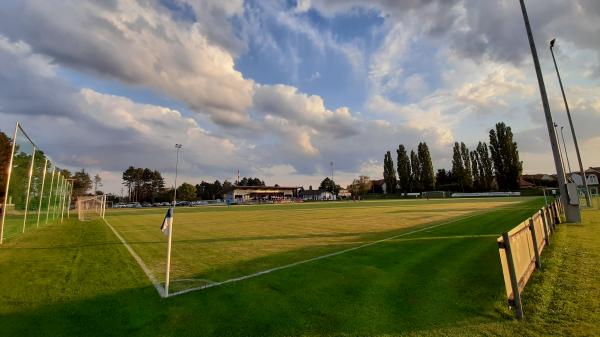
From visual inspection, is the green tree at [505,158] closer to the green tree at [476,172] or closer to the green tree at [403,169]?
the green tree at [476,172]

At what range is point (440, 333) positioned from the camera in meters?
4.29

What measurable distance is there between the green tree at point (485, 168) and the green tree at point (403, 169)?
72.2ft

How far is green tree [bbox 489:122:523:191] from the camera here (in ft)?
266

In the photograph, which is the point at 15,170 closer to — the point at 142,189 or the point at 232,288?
the point at 232,288

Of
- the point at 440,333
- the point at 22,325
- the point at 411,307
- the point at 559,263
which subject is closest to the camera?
the point at 440,333

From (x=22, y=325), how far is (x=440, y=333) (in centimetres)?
629

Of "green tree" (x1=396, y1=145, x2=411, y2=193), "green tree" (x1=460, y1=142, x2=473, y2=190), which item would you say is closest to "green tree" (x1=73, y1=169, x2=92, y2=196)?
"green tree" (x1=396, y1=145, x2=411, y2=193)

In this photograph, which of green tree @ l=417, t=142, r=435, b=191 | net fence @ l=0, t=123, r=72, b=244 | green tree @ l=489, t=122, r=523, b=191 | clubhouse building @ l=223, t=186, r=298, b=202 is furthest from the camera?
clubhouse building @ l=223, t=186, r=298, b=202

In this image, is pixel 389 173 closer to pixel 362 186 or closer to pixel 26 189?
pixel 362 186

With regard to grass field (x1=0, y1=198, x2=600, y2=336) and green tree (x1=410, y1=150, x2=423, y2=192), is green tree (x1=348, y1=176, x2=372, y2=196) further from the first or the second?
grass field (x1=0, y1=198, x2=600, y2=336)

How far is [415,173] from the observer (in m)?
105

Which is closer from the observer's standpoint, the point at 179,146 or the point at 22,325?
the point at 22,325

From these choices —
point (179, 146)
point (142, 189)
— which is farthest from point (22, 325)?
point (142, 189)

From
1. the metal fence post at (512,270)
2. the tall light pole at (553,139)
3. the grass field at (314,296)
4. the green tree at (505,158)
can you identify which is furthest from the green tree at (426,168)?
the metal fence post at (512,270)
